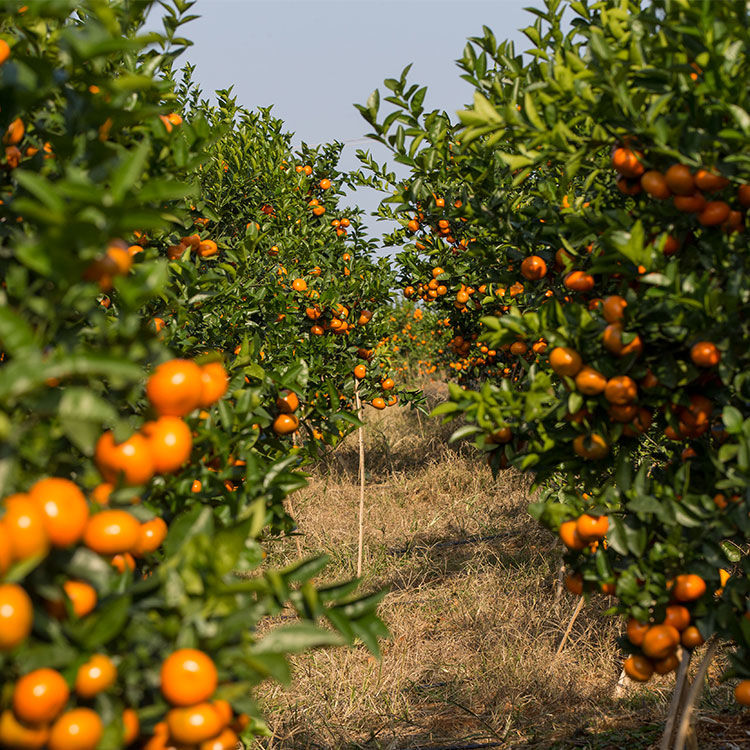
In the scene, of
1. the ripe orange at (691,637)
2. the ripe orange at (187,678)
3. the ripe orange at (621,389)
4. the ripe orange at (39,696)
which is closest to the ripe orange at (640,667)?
the ripe orange at (691,637)

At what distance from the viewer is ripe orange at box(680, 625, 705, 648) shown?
1.68m

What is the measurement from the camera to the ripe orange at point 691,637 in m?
1.68

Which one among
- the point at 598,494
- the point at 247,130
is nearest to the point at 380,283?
the point at 247,130

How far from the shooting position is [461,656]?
14.0ft

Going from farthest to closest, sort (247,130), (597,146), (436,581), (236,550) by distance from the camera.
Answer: (247,130) < (436,581) < (597,146) < (236,550)

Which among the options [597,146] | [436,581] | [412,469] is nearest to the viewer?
[597,146]

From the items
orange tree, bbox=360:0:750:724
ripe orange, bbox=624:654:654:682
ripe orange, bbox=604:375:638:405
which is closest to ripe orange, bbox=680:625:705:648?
orange tree, bbox=360:0:750:724

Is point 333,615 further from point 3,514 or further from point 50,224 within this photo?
point 50,224

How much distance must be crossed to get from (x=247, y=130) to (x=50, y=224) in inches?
238

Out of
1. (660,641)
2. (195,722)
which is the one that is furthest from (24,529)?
(660,641)

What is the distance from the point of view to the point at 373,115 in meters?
2.45

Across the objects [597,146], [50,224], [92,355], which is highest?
[597,146]

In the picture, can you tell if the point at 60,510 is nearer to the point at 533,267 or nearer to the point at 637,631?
the point at 637,631

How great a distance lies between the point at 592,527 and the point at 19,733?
139cm
